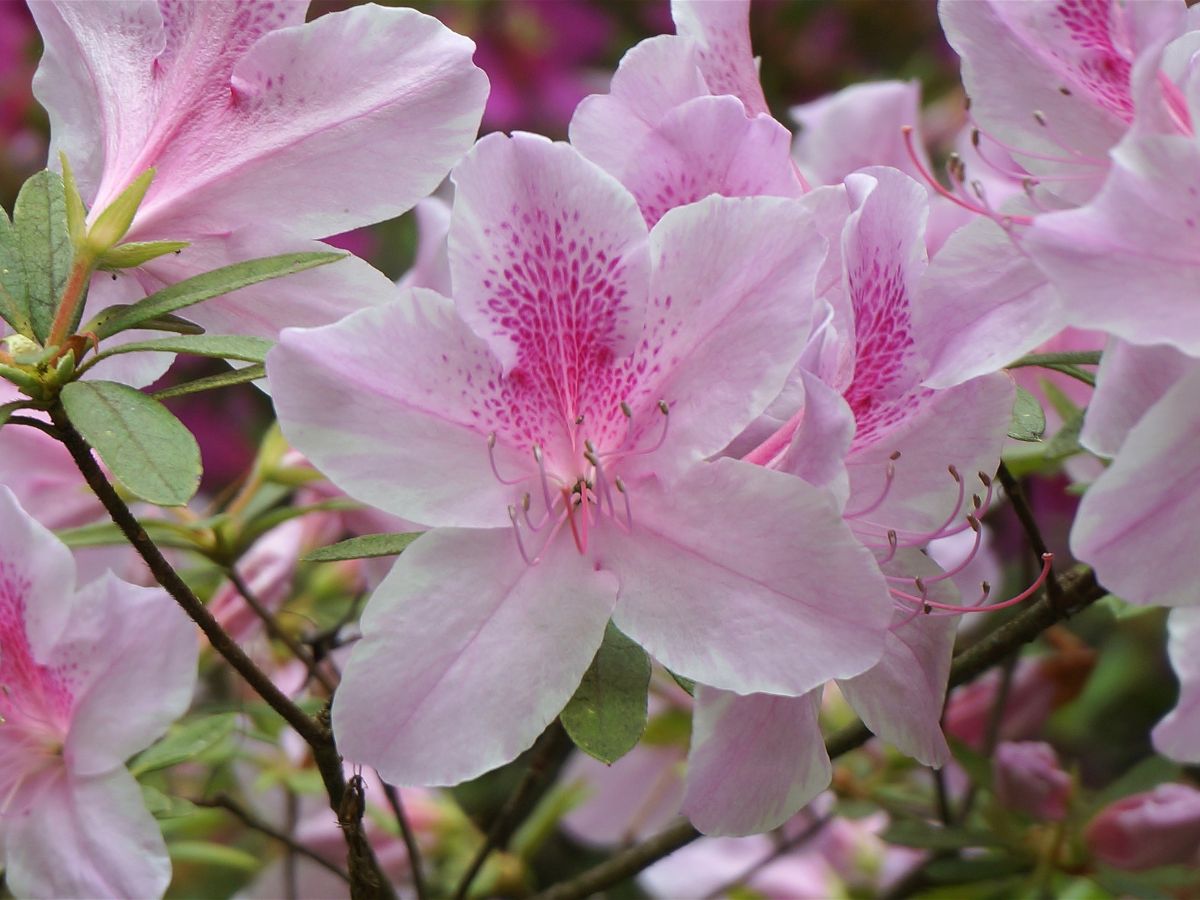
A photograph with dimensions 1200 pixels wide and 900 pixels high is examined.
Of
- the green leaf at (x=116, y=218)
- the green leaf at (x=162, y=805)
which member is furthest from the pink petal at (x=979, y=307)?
the green leaf at (x=162, y=805)

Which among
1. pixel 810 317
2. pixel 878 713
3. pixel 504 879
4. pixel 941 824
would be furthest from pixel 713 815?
pixel 504 879

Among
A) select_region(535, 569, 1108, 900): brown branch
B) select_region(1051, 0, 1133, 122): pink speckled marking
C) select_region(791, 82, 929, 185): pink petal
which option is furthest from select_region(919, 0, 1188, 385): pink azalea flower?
select_region(791, 82, 929, 185): pink petal

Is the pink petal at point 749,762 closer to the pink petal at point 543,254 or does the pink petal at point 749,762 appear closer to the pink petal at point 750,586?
the pink petal at point 750,586

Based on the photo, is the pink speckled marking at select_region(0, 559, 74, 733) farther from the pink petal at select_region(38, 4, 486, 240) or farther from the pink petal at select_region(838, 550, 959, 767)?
the pink petal at select_region(838, 550, 959, 767)

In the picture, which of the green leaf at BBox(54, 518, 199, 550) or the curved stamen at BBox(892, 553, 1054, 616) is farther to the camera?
the green leaf at BBox(54, 518, 199, 550)

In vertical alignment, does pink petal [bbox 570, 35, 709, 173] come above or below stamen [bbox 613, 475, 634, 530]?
above

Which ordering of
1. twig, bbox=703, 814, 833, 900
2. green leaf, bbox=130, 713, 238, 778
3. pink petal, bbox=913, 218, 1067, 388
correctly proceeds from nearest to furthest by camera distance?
pink petal, bbox=913, 218, 1067, 388
green leaf, bbox=130, 713, 238, 778
twig, bbox=703, 814, 833, 900

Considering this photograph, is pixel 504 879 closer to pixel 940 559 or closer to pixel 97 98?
pixel 940 559
